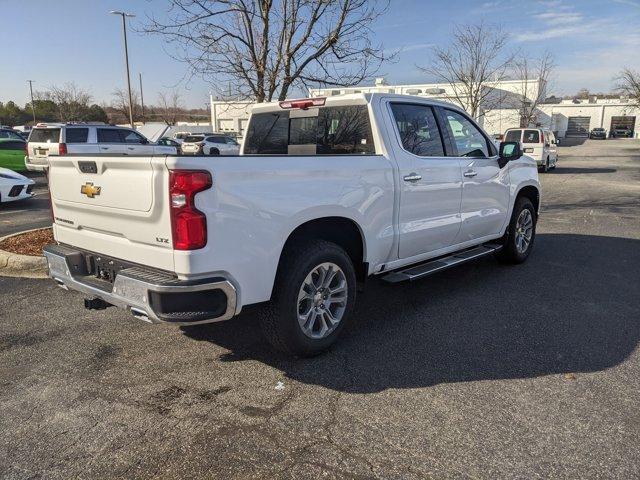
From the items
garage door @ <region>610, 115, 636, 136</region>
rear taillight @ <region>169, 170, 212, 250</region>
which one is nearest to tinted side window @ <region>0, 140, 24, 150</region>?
rear taillight @ <region>169, 170, 212, 250</region>

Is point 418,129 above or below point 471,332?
above

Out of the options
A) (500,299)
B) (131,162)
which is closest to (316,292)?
(131,162)

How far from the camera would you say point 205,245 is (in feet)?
9.61

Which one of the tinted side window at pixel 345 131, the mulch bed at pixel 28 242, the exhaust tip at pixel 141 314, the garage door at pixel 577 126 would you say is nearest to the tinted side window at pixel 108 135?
the mulch bed at pixel 28 242

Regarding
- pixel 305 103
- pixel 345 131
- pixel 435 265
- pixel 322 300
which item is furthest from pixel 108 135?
pixel 322 300

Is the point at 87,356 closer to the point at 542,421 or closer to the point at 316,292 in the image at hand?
the point at 316,292

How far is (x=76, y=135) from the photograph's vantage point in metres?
14.9

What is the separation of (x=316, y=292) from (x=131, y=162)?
1.57 m

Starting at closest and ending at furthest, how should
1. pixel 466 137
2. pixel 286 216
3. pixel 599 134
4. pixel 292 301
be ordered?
1. pixel 286 216
2. pixel 292 301
3. pixel 466 137
4. pixel 599 134

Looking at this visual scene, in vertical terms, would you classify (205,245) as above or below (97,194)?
below

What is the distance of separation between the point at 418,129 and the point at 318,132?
3.08 feet

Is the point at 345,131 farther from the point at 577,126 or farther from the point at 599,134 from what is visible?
the point at 577,126

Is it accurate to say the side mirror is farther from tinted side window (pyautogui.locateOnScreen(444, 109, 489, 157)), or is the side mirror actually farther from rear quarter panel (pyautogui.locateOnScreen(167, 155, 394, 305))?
rear quarter panel (pyautogui.locateOnScreen(167, 155, 394, 305))

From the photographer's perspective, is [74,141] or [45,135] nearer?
[74,141]
